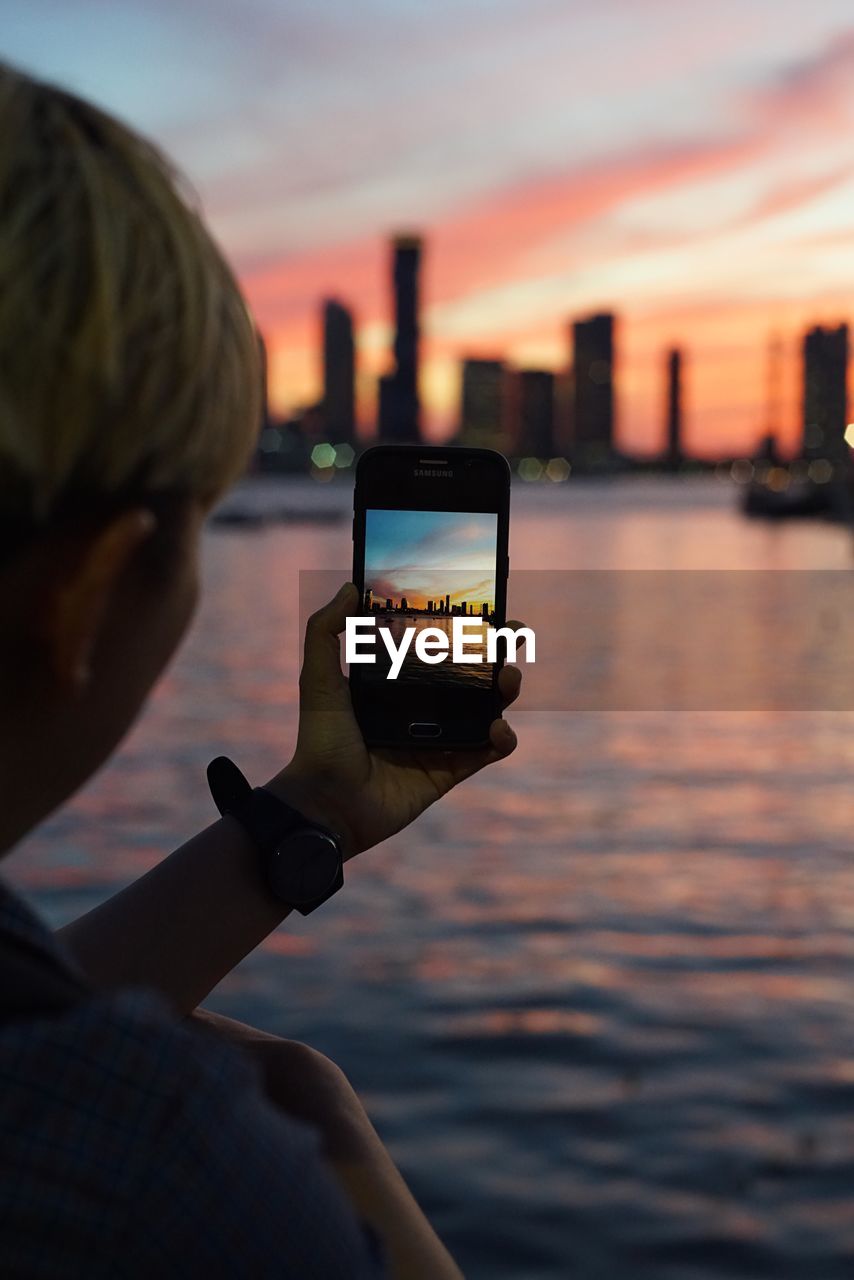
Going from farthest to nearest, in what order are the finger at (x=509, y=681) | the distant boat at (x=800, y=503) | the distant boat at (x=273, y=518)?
1. the distant boat at (x=800, y=503)
2. the distant boat at (x=273, y=518)
3. the finger at (x=509, y=681)

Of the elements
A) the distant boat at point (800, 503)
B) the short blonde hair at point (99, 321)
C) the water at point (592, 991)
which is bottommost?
the water at point (592, 991)

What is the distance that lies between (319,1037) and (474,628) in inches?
194

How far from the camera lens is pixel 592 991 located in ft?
25.9

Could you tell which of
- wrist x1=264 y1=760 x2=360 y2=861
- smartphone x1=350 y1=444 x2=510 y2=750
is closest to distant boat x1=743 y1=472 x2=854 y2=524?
smartphone x1=350 y1=444 x2=510 y2=750

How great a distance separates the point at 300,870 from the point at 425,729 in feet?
1.34

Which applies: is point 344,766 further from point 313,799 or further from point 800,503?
point 800,503

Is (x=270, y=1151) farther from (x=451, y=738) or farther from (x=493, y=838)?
(x=493, y=838)

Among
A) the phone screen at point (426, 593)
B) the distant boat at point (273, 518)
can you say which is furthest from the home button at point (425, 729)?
the distant boat at point (273, 518)

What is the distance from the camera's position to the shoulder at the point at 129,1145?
1062mm

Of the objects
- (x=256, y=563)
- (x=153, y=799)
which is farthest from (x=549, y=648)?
(x=256, y=563)

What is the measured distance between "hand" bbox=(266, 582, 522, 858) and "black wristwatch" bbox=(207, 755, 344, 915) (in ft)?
0.21

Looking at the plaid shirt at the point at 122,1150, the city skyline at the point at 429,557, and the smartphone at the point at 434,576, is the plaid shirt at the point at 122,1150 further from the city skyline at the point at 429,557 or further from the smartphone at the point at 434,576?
the city skyline at the point at 429,557

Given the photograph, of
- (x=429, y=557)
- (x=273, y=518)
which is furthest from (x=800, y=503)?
(x=429, y=557)

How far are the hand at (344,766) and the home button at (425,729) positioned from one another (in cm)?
3
